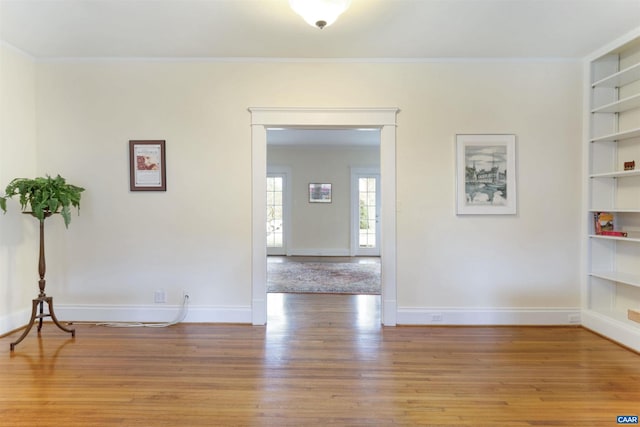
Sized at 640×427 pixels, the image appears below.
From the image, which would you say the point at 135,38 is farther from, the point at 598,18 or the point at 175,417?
the point at 598,18

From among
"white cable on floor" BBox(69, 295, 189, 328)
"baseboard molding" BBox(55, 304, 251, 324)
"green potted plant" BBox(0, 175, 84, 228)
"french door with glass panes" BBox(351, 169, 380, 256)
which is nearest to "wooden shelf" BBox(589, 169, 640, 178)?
"baseboard molding" BBox(55, 304, 251, 324)

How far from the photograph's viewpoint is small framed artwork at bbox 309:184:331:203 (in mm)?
7766

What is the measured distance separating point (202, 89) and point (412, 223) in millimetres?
2445

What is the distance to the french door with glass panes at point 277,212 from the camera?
778 centimetres

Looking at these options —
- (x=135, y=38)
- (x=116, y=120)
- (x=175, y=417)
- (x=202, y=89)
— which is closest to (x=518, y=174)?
(x=202, y=89)

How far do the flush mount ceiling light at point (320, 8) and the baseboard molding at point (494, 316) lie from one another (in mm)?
2600

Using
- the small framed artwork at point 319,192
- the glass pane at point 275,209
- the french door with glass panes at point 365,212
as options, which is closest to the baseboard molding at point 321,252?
the french door with glass panes at point 365,212

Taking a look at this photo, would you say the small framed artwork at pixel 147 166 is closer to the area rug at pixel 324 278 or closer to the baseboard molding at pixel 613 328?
the area rug at pixel 324 278

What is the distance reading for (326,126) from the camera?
3203 mm

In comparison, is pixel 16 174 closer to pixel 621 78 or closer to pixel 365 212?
pixel 621 78

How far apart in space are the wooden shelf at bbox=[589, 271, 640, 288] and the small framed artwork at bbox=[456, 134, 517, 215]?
934 mm

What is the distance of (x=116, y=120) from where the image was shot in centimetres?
319

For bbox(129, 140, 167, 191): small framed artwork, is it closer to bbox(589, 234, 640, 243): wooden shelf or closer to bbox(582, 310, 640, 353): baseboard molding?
bbox(589, 234, 640, 243): wooden shelf

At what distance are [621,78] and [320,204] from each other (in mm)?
5670
